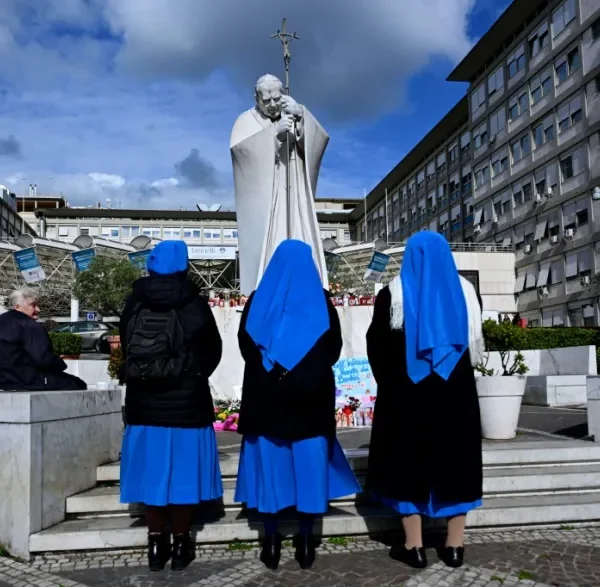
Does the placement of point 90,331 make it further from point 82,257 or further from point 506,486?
point 506,486

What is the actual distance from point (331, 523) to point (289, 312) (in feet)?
5.73

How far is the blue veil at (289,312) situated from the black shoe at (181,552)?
123 cm

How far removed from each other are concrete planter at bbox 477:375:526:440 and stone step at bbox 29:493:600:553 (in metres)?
1.30

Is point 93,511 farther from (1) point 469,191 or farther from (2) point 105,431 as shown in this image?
(1) point 469,191

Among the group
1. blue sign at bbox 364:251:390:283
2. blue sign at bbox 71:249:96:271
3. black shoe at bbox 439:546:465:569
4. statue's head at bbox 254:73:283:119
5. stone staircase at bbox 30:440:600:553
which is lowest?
black shoe at bbox 439:546:465:569

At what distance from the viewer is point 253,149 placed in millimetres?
7707

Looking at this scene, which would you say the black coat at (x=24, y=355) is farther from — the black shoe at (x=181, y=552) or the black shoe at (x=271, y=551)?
the black shoe at (x=271, y=551)

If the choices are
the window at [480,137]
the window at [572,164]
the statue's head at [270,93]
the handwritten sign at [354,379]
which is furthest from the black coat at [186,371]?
the window at [480,137]

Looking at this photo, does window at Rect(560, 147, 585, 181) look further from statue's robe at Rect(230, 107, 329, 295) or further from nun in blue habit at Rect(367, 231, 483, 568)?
nun in blue habit at Rect(367, 231, 483, 568)

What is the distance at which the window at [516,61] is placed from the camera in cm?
4175

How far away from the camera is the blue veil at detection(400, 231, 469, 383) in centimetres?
377

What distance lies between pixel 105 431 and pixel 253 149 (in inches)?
152

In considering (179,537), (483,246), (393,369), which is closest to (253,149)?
(393,369)

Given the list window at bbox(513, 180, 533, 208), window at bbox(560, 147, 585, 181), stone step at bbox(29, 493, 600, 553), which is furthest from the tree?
stone step at bbox(29, 493, 600, 553)
